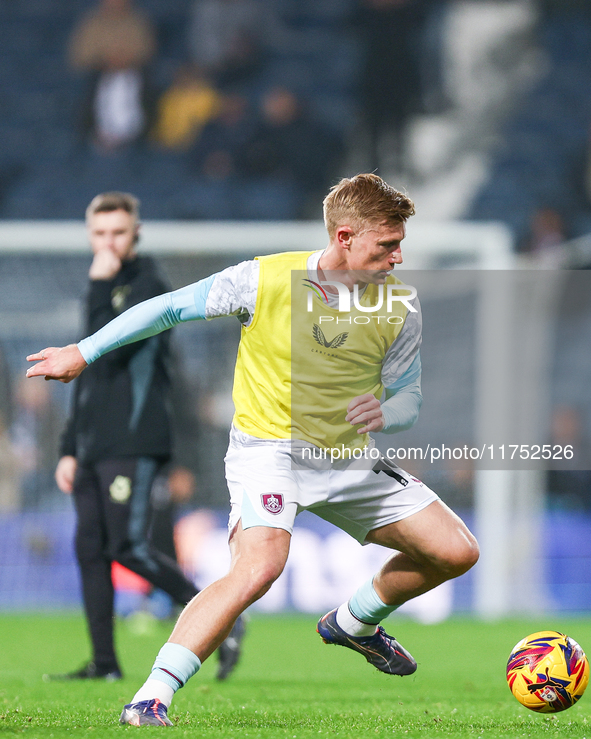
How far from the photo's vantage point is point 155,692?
347 cm

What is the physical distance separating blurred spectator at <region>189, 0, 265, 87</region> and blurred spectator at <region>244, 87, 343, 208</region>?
1.21 m

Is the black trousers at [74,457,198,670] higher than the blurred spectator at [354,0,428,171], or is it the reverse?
the blurred spectator at [354,0,428,171]

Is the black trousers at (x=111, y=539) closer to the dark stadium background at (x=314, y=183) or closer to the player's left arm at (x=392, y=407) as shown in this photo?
the player's left arm at (x=392, y=407)

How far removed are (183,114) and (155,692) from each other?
467 inches

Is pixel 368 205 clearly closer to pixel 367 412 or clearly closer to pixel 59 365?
pixel 367 412

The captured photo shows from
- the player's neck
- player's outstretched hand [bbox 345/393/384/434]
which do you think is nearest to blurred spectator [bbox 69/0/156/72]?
the player's neck

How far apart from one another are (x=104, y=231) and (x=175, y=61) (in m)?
10.5

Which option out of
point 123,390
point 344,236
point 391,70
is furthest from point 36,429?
point 391,70

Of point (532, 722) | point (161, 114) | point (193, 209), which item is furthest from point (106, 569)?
point (161, 114)

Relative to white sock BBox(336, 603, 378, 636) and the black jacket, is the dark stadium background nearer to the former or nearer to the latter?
the black jacket

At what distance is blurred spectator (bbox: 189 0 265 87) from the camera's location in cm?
1506

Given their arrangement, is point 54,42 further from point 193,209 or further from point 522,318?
point 522,318

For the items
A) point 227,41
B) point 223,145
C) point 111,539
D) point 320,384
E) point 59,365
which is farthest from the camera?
point 227,41

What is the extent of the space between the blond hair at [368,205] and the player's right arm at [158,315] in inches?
14.8
